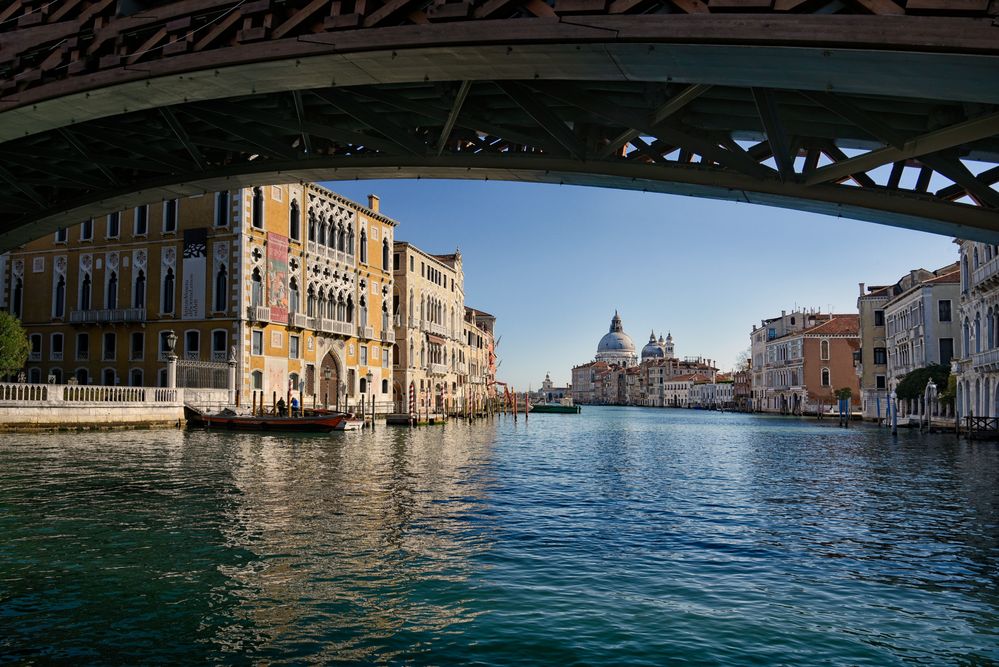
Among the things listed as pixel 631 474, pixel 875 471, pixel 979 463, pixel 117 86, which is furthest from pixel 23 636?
pixel 979 463

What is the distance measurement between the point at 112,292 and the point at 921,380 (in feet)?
152

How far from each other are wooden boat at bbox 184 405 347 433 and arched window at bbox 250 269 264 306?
6421mm

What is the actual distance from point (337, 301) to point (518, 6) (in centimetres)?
4200

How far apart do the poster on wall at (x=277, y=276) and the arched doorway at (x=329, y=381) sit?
572 centimetres

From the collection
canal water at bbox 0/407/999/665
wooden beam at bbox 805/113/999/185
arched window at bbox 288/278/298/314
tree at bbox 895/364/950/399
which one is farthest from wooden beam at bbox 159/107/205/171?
tree at bbox 895/364/950/399

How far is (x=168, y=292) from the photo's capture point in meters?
40.6

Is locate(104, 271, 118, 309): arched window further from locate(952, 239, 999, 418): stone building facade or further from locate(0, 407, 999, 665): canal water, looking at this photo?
locate(952, 239, 999, 418): stone building facade

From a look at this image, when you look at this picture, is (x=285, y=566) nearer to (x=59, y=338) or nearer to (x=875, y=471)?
(x=875, y=471)

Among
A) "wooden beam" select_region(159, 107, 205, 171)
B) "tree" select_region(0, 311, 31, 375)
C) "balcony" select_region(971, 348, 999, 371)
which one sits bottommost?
"balcony" select_region(971, 348, 999, 371)

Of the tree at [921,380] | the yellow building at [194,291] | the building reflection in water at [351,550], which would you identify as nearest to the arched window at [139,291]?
the yellow building at [194,291]

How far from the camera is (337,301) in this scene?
4691 cm

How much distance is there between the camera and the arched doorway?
153ft

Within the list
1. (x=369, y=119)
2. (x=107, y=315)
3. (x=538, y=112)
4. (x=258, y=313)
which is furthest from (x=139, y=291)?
(x=538, y=112)

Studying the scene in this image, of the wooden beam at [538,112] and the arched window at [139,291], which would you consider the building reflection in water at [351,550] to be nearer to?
the wooden beam at [538,112]
